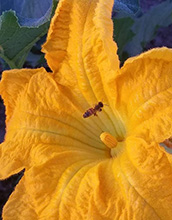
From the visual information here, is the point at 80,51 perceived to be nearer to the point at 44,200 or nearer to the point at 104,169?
the point at 104,169

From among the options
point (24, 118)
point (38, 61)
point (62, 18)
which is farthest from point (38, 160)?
point (38, 61)

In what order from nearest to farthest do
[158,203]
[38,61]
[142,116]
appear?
1. [158,203]
2. [142,116]
3. [38,61]

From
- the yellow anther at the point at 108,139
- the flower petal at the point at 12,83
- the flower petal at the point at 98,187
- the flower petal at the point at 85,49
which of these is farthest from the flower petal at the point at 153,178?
the flower petal at the point at 12,83

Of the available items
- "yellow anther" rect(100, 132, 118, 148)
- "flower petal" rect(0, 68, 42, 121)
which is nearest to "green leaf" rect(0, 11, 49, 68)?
"flower petal" rect(0, 68, 42, 121)

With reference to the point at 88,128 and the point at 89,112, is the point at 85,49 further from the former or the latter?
the point at 88,128

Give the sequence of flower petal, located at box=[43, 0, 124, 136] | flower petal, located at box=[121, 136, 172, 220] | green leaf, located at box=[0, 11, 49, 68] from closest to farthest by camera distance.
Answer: flower petal, located at box=[121, 136, 172, 220] → flower petal, located at box=[43, 0, 124, 136] → green leaf, located at box=[0, 11, 49, 68]

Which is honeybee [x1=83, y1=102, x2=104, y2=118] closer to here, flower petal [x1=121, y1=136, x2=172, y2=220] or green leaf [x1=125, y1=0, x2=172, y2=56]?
flower petal [x1=121, y1=136, x2=172, y2=220]

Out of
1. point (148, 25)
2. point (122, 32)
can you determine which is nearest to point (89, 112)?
point (122, 32)
